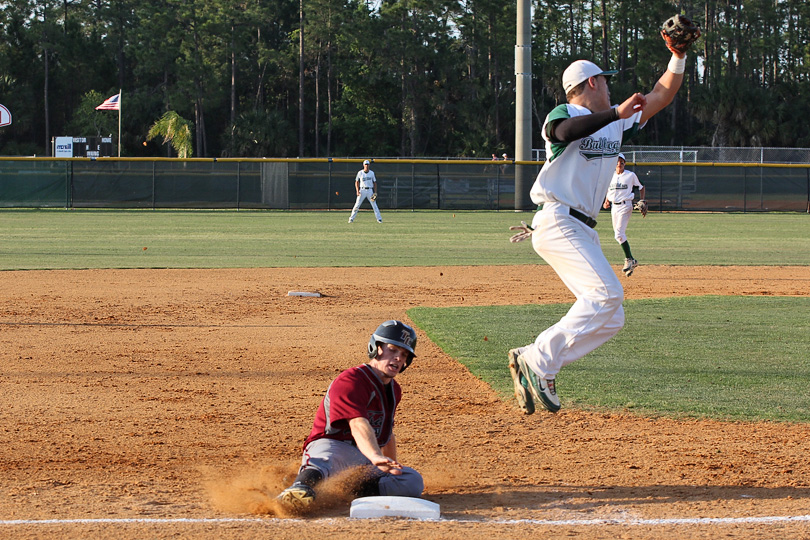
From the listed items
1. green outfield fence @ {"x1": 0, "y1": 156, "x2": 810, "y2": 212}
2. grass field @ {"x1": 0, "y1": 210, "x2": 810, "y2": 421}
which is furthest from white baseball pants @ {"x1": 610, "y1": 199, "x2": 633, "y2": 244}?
green outfield fence @ {"x1": 0, "y1": 156, "x2": 810, "y2": 212}

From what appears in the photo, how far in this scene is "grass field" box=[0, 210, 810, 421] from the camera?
6.76 metres

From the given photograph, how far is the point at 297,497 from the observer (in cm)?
410

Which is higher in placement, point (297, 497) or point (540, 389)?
point (540, 389)

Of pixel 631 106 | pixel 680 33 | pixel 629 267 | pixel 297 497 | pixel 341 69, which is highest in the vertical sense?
pixel 341 69

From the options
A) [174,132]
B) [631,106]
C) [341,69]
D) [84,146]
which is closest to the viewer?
[631,106]

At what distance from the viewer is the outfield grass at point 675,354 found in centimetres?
631

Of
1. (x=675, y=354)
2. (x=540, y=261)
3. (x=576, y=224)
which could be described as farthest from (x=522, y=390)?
(x=540, y=261)

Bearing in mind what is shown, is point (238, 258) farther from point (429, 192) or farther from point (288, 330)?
point (429, 192)

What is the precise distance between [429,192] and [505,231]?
1067 cm

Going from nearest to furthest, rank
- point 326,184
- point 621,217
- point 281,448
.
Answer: point 281,448 → point 621,217 → point 326,184

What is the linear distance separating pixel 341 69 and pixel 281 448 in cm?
6447

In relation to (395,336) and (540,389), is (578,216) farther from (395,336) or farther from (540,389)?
(395,336)

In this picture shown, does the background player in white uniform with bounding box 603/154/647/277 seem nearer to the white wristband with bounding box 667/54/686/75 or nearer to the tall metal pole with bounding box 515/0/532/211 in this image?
the white wristband with bounding box 667/54/686/75

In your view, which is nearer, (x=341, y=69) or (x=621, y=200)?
(x=621, y=200)
